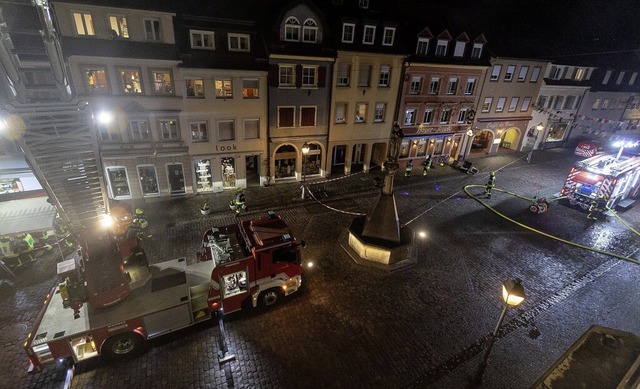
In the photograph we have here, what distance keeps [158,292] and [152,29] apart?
1659 centimetres

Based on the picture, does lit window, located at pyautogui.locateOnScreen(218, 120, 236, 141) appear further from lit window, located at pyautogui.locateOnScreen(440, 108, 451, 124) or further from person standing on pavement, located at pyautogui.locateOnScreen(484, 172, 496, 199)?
person standing on pavement, located at pyautogui.locateOnScreen(484, 172, 496, 199)

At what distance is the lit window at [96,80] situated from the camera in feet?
61.8

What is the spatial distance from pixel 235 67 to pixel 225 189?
9.10 meters

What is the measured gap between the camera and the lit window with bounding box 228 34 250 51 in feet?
70.2

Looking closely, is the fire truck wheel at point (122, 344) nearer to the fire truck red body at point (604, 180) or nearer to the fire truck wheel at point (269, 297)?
the fire truck wheel at point (269, 297)

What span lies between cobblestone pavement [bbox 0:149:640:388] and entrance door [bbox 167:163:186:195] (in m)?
1.50

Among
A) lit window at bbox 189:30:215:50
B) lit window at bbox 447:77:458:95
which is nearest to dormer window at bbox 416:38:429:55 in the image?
lit window at bbox 447:77:458:95

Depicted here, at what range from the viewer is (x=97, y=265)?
419 inches

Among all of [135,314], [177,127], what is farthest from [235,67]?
[135,314]

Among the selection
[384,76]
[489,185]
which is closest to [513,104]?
[489,185]

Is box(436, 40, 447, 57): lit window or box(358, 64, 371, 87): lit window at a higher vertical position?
box(436, 40, 447, 57): lit window

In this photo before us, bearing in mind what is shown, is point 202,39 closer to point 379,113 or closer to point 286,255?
point 379,113

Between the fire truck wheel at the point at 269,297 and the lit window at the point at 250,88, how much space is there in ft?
48.8

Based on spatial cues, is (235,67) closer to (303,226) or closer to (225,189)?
(225,189)
